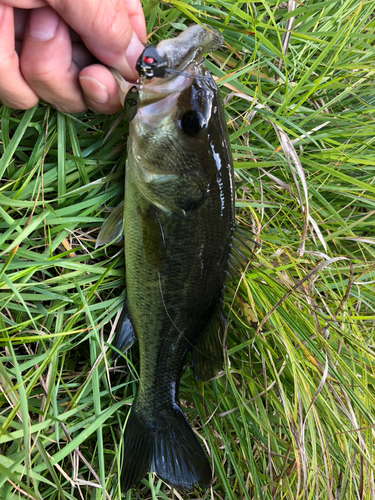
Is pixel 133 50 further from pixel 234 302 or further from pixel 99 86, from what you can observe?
pixel 234 302

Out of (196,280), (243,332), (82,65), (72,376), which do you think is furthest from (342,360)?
(82,65)

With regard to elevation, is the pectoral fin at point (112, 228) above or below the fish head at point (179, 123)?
below

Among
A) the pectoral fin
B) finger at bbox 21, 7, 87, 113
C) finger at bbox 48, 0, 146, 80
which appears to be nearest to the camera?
finger at bbox 48, 0, 146, 80

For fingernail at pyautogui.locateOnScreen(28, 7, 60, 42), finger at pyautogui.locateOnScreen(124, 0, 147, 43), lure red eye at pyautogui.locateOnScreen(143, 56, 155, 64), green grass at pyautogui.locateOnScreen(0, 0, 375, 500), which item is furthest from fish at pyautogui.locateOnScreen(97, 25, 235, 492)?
fingernail at pyautogui.locateOnScreen(28, 7, 60, 42)

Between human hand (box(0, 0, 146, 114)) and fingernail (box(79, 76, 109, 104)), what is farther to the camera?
fingernail (box(79, 76, 109, 104))

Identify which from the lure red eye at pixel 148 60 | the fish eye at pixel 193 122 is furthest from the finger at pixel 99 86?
the fish eye at pixel 193 122

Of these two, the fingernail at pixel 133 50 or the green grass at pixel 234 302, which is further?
the green grass at pixel 234 302

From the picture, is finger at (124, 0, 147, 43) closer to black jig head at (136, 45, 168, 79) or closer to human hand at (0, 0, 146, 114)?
human hand at (0, 0, 146, 114)

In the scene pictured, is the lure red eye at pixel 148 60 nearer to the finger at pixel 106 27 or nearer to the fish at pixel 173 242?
the fish at pixel 173 242
